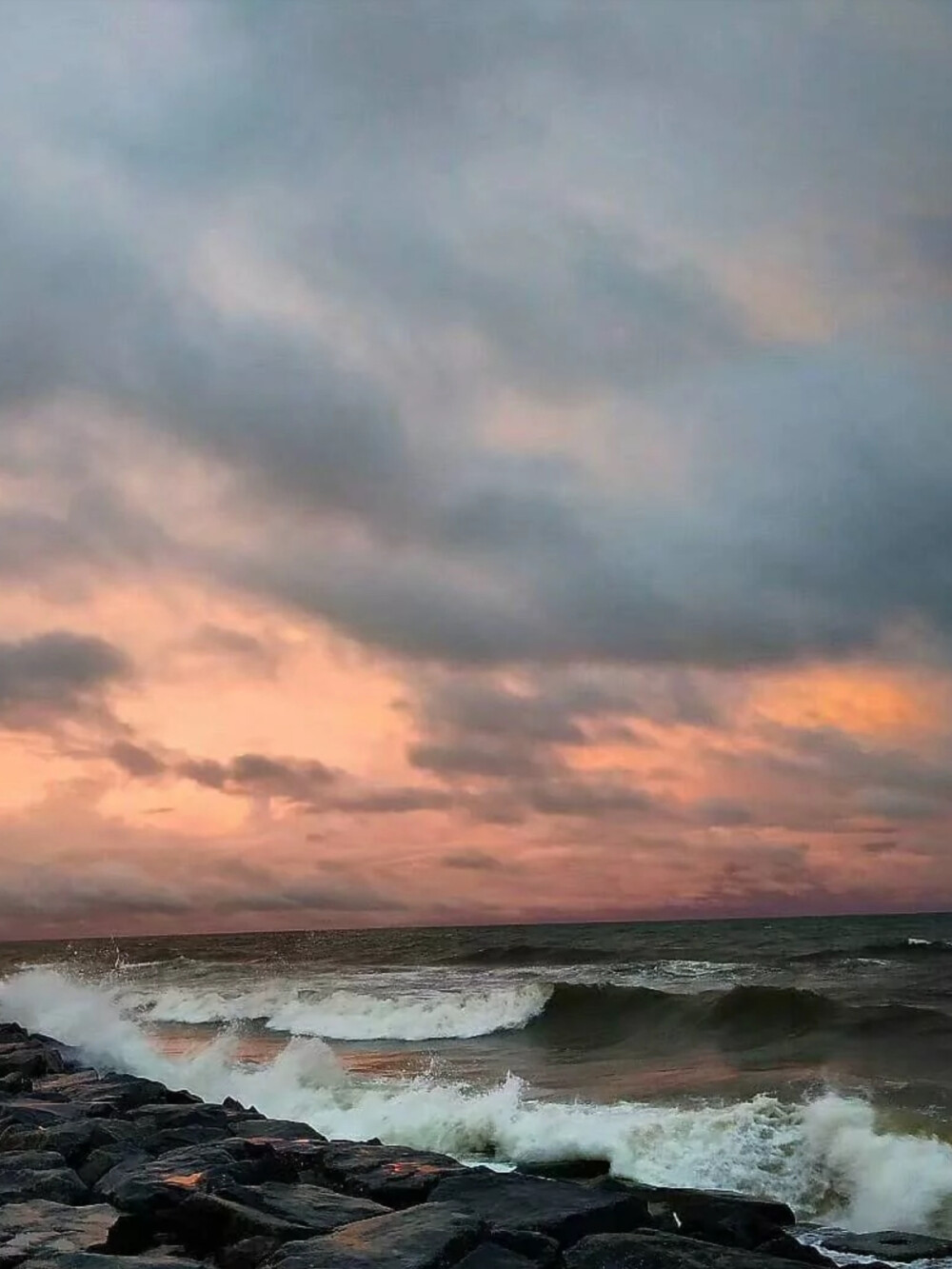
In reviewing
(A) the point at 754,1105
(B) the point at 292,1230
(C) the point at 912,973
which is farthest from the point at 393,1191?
(C) the point at 912,973

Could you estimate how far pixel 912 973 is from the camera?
3047 cm

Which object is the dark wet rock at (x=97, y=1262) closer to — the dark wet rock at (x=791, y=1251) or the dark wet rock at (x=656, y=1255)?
the dark wet rock at (x=656, y=1255)

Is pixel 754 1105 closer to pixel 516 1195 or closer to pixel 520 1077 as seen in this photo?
pixel 520 1077

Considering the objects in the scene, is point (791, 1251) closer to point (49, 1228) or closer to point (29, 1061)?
point (49, 1228)

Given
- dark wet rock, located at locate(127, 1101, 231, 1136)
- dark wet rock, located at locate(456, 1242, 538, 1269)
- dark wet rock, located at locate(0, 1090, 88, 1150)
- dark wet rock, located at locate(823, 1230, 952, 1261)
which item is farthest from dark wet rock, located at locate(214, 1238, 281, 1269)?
dark wet rock, located at locate(823, 1230, 952, 1261)

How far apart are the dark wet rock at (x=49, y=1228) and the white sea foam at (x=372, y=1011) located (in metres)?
17.4

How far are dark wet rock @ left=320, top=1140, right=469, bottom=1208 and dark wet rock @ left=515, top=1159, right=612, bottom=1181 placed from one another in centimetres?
190

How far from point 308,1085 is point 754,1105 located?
697cm

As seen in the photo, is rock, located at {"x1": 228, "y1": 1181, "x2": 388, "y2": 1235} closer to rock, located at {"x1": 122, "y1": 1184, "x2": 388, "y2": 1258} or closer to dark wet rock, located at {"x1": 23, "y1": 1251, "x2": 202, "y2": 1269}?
rock, located at {"x1": 122, "y1": 1184, "x2": 388, "y2": 1258}

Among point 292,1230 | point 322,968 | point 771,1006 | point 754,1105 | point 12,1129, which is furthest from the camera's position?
point 322,968

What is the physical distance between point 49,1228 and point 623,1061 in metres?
14.2

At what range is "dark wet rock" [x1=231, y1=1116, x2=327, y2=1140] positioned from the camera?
1089 centimetres

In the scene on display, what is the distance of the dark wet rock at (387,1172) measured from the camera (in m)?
8.58

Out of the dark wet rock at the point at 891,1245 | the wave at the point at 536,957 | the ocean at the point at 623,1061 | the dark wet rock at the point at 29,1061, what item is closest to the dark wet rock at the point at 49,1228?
the dark wet rock at the point at 891,1245
